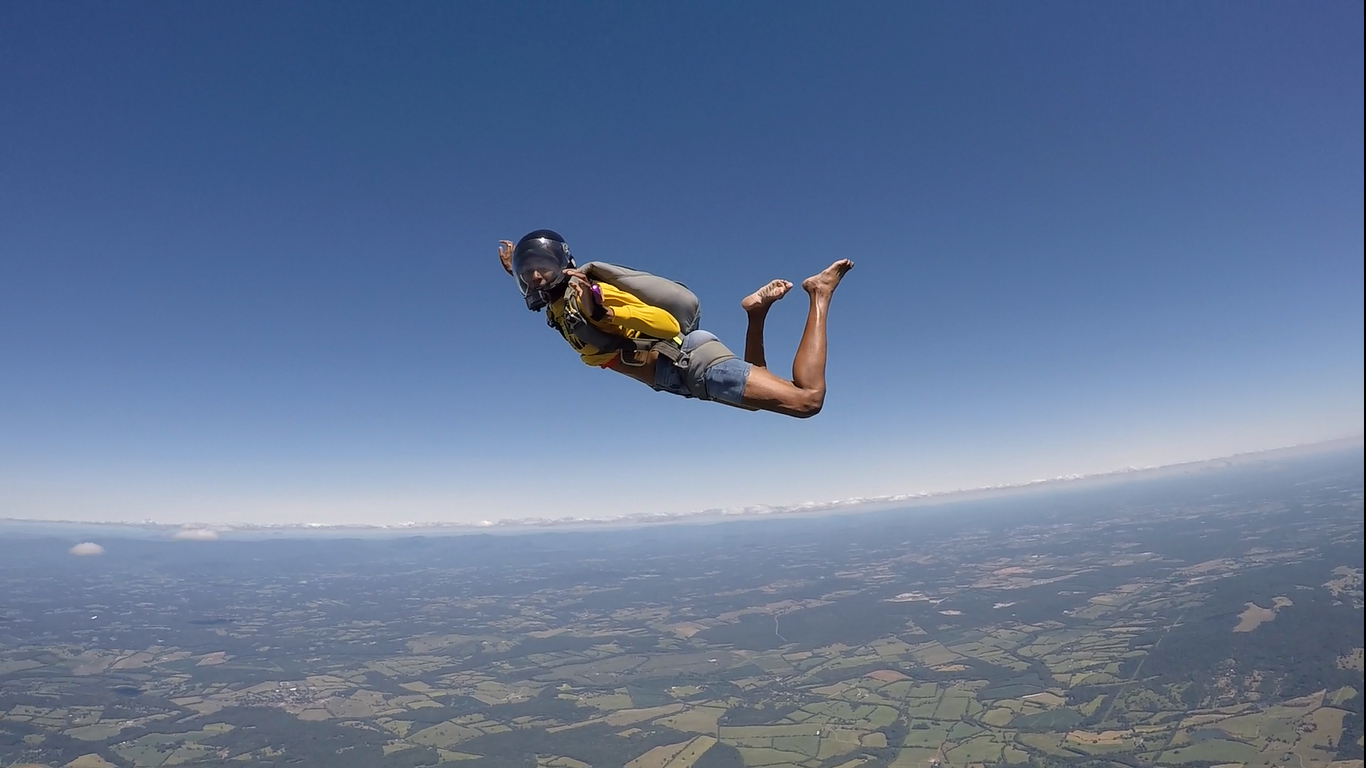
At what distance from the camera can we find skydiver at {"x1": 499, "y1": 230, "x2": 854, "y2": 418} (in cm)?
398

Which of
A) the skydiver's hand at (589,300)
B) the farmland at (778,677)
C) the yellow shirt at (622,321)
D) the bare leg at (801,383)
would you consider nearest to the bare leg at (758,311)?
the bare leg at (801,383)

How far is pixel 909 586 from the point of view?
166 m

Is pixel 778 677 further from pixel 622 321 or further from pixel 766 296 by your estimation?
pixel 622 321

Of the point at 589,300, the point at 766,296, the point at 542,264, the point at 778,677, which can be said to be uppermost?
the point at 542,264

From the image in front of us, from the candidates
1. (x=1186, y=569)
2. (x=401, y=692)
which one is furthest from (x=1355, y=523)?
(x=401, y=692)

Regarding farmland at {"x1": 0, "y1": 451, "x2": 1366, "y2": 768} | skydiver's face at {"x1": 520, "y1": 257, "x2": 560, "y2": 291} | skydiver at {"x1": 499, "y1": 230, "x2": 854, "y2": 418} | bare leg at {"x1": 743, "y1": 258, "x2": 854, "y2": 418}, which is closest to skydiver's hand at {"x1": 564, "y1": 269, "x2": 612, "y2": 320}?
skydiver at {"x1": 499, "y1": 230, "x2": 854, "y2": 418}

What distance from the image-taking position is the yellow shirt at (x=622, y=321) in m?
3.91

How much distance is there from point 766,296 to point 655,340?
43.7 inches

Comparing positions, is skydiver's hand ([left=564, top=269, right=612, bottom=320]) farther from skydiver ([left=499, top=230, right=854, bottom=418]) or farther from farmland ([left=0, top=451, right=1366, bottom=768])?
farmland ([left=0, top=451, right=1366, bottom=768])

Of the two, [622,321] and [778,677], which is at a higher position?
[622,321]

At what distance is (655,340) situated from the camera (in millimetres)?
4160

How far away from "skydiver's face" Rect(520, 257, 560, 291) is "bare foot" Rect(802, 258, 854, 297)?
1.98 m

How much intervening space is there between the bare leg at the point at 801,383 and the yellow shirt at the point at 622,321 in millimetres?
733

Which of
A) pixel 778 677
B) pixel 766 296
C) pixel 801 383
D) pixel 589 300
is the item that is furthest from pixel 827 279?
pixel 778 677
